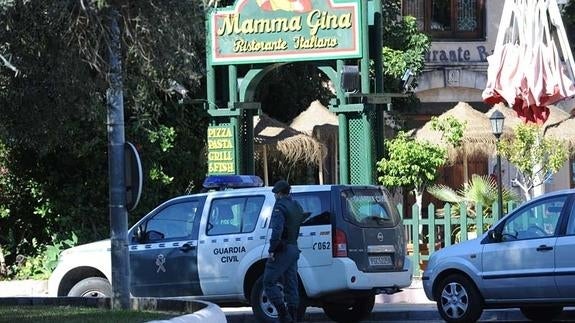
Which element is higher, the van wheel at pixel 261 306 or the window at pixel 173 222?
the window at pixel 173 222

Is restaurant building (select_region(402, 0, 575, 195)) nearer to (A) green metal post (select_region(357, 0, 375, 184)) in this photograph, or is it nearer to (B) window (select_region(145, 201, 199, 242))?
(A) green metal post (select_region(357, 0, 375, 184))

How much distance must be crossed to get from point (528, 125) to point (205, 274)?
8028 millimetres

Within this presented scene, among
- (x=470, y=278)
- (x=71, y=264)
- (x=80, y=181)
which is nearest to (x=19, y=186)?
(x=80, y=181)

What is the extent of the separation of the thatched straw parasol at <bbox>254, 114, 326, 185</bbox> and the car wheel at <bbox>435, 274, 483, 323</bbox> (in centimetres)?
728

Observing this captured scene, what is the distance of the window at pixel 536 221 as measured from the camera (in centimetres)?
1406

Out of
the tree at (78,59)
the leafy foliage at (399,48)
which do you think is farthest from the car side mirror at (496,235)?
the leafy foliage at (399,48)

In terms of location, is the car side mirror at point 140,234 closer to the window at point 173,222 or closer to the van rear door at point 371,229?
the window at point 173,222

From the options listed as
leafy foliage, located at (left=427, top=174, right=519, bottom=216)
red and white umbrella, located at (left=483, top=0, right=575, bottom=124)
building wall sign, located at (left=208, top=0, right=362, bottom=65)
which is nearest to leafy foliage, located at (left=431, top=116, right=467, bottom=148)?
leafy foliage, located at (left=427, top=174, right=519, bottom=216)

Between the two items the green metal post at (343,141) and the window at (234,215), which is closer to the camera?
the window at (234,215)

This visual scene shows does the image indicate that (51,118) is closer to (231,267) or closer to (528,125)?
(231,267)

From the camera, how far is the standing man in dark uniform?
44.4ft

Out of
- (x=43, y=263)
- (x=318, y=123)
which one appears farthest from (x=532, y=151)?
(x=43, y=263)

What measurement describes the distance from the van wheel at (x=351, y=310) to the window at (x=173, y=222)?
2078mm

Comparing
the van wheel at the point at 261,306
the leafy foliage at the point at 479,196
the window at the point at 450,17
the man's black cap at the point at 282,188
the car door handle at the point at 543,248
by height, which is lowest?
the van wheel at the point at 261,306
